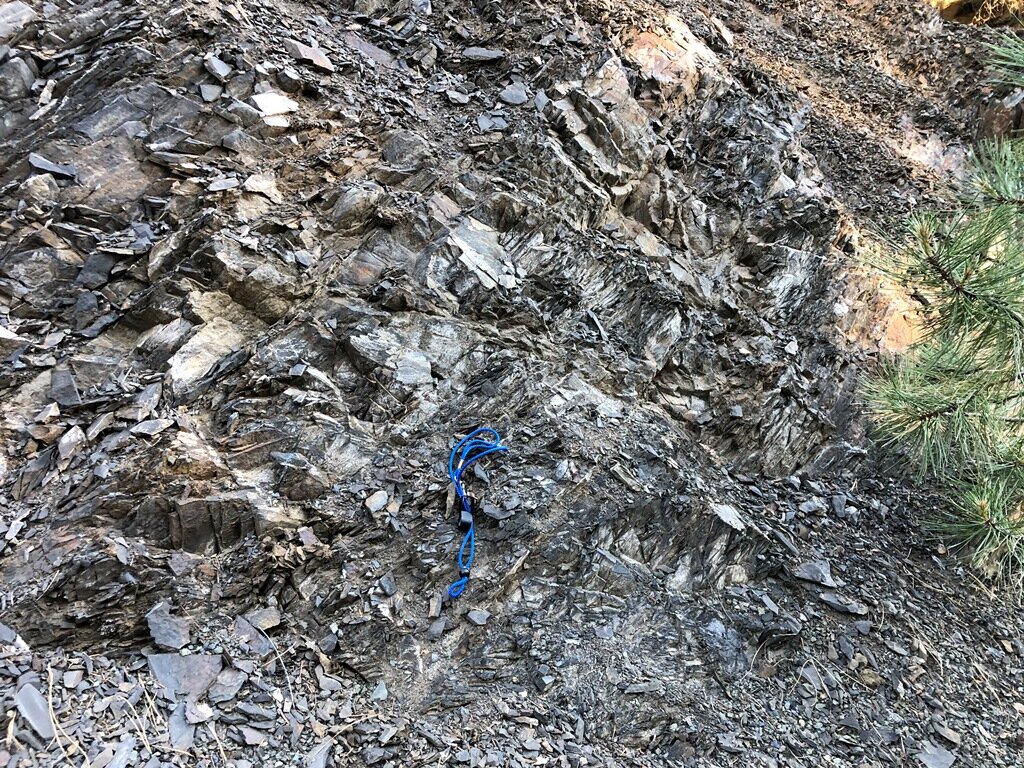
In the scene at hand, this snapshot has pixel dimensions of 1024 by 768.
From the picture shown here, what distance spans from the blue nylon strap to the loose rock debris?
11 centimetres

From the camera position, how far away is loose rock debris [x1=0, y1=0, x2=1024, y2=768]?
400 centimetres

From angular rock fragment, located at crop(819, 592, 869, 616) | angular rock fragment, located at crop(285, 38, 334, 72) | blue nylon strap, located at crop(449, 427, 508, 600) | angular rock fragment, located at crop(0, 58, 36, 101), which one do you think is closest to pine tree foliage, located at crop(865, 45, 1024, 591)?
angular rock fragment, located at crop(819, 592, 869, 616)

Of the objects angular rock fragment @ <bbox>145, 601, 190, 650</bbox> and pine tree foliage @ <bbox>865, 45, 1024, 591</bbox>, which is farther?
pine tree foliage @ <bbox>865, 45, 1024, 591</bbox>

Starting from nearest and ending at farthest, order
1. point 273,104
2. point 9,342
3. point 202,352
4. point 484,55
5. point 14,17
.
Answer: point 9,342, point 202,352, point 14,17, point 273,104, point 484,55

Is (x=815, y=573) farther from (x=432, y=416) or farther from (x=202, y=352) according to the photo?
(x=202, y=352)

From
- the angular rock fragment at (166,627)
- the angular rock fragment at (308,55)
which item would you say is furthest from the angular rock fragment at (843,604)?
the angular rock fragment at (308,55)

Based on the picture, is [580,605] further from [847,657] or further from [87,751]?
[87,751]

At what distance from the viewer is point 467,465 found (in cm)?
496

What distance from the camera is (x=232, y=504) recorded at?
427cm

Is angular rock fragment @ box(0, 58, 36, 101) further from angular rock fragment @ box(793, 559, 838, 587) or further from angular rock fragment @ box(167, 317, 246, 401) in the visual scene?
angular rock fragment @ box(793, 559, 838, 587)

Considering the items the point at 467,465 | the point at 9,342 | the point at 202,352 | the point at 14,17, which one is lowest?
the point at 467,465

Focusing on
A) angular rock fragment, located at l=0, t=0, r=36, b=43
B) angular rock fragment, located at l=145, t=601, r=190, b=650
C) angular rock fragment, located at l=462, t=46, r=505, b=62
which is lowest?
angular rock fragment, located at l=145, t=601, r=190, b=650

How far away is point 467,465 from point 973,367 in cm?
442

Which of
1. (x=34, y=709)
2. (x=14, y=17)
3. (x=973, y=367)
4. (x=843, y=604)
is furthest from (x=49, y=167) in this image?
(x=973, y=367)
